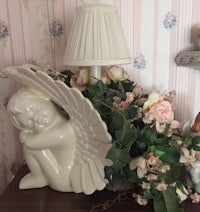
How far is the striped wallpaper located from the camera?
1.08m

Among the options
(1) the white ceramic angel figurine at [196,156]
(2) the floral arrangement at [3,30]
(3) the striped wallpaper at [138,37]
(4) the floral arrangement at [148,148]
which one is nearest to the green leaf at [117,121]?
(4) the floral arrangement at [148,148]

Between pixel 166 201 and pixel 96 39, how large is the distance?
47 cm

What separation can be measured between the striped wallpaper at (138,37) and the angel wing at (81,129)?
0.32 metres

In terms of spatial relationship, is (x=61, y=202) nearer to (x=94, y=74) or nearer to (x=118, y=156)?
(x=118, y=156)

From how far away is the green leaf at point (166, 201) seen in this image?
0.76 metres

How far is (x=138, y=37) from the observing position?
43.7 inches

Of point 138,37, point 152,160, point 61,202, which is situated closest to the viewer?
point 152,160

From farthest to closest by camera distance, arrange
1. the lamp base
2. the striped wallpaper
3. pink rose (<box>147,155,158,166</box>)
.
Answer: the striped wallpaper < the lamp base < pink rose (<box>147,155,158,166</box>)

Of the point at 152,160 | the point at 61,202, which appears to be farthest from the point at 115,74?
the point at 61,202

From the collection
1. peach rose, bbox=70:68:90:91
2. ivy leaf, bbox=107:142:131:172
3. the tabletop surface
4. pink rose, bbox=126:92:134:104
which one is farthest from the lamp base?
the tabletop surface

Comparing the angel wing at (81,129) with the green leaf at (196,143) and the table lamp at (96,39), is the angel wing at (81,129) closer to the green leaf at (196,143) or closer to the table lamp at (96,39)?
the table lamp at (96,39)

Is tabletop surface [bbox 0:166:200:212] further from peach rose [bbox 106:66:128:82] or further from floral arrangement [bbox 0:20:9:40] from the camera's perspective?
floral arrangement [bbox 0:20:9:40]

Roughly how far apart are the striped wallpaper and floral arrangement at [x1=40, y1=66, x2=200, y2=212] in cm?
33

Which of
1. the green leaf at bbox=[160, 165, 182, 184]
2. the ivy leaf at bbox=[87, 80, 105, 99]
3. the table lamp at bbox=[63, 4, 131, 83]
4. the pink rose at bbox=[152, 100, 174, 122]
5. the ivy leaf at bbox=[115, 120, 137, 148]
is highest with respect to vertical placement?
the table lamp at bbox=[63, 4, 131, 83]
